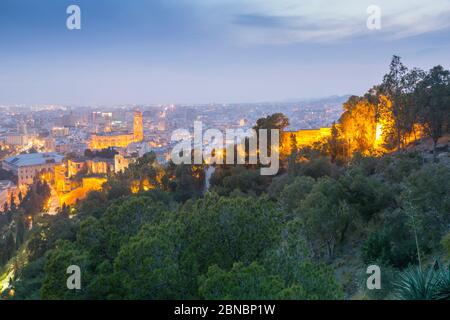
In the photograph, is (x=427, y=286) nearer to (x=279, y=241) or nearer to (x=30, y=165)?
(x=279, y=241)

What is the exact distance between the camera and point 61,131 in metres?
74.9

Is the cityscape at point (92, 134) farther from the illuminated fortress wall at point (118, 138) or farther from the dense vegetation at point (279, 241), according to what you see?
the dense vegetation at point (279, 241)

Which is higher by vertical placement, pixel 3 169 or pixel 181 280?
pixel 181 280

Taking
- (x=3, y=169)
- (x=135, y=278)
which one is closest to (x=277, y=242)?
(x=135, y=278)

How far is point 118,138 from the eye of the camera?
62.5 metres

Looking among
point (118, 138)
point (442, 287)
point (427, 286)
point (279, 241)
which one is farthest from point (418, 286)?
point (118, 138)

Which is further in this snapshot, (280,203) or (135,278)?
(280,203)

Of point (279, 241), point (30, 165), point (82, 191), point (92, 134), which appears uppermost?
point (279, 241)

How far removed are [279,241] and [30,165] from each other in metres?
47.6

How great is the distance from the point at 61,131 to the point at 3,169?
24.5m

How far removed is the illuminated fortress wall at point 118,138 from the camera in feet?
202

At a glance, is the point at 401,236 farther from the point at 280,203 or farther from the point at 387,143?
the point at 387,143

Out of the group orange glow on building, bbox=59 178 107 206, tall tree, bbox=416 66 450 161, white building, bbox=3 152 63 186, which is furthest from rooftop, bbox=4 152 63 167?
tall tree, bbox=416 66 450 161

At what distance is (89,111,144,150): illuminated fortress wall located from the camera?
6172cm
